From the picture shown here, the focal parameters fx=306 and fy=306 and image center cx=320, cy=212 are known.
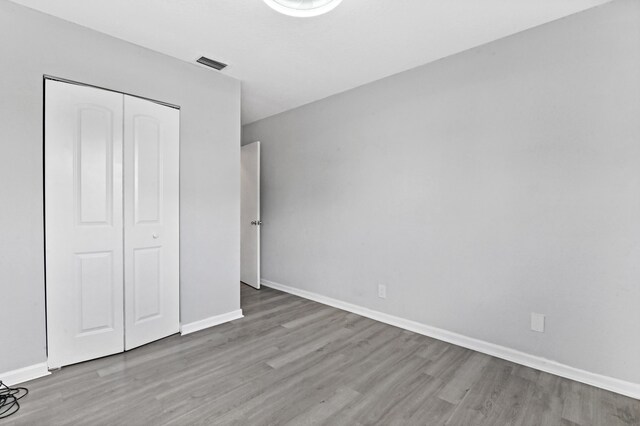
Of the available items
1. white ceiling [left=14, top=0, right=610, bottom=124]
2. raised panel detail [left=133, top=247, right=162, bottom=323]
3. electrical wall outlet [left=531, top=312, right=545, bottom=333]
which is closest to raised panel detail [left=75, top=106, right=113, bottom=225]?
raised panel detail [left=133, top=247, right=162, bottom=323]

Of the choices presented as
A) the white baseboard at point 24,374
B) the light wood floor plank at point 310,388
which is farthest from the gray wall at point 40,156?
the light wood floor plank at point 310,388

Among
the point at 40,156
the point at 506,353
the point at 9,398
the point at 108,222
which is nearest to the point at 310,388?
the point at 506,353

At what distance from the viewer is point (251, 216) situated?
176 inches

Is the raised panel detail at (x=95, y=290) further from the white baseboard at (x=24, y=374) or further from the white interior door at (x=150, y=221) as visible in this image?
the white baseboard at (x=24, y=374)

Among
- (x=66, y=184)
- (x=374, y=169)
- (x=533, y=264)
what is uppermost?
(x=374, y=169)

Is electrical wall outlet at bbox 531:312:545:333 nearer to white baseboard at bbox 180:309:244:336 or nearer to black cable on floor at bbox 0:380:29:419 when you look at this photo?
white baseboard at bbox 180:309:244:336

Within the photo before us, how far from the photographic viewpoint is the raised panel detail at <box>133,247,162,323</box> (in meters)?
2.61

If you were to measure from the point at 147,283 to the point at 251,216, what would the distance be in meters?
1.95

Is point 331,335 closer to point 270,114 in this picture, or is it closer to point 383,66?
point 383,66

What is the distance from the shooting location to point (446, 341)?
2.78 meters

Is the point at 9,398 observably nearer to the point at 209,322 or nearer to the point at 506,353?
the point at 209,322

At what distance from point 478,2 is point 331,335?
289 cm

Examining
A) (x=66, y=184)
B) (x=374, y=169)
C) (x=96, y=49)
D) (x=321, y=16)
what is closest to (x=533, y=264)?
(x=374, y=169)

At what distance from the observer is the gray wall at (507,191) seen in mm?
2043
